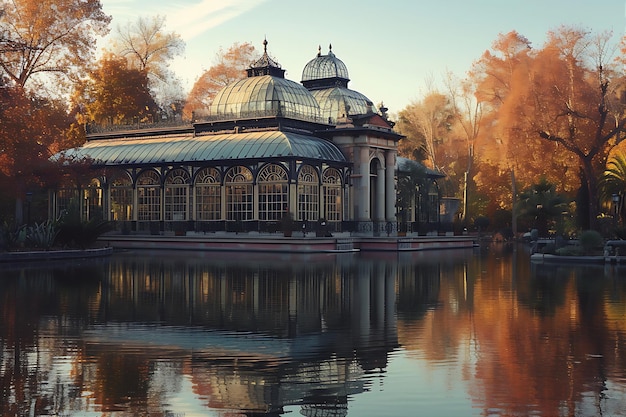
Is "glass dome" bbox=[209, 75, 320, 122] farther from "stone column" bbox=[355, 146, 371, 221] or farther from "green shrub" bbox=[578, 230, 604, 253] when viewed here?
"green shrub" bbox=[578, 230, 604, 253]

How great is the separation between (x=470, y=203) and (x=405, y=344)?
69.2 m

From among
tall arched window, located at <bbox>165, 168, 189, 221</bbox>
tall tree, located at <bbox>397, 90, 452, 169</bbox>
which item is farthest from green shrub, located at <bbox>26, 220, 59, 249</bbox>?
tall tree, located at <bbox>397, 90, 452, 169</bbox>

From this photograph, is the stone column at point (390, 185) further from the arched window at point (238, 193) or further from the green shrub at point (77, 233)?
the green shrub at point (77, 233)

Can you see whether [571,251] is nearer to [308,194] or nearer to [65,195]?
[308,194]

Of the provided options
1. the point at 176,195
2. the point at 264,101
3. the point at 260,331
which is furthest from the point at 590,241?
the point at 176,195

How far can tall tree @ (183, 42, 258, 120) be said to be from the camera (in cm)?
8175

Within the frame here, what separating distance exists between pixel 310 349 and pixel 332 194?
40.4m

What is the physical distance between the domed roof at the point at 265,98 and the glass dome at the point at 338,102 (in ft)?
14.7

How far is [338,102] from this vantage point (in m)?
62.7

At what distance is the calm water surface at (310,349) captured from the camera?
886cm

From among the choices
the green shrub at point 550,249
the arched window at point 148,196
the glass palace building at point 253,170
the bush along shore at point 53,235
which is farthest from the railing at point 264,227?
the green shrub at point 550,249

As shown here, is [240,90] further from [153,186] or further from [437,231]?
[437,231]

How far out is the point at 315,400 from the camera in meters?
8.95

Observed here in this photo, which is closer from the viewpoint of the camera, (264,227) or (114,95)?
(264,227)
